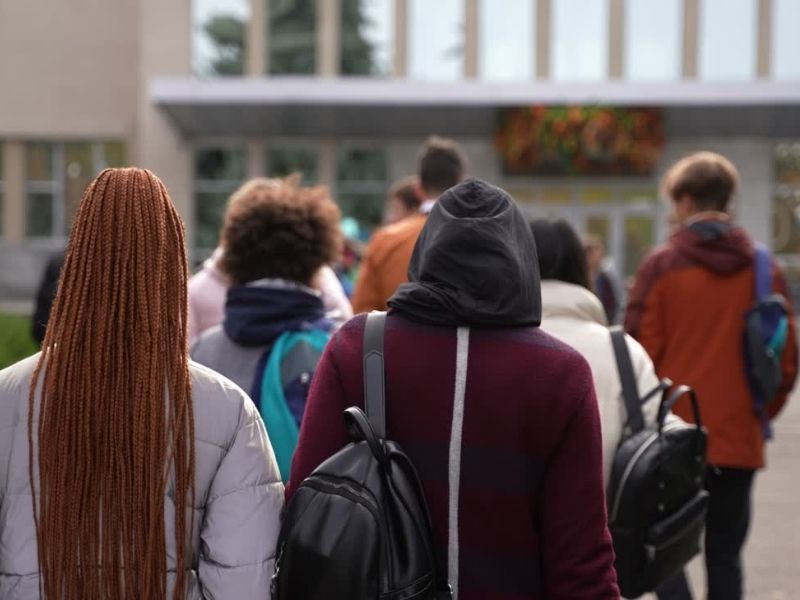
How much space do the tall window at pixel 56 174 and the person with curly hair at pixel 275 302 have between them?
2790cm

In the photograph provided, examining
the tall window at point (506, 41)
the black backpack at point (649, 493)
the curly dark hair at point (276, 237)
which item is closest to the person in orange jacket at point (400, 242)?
the curly dark hair at point (276, 237)

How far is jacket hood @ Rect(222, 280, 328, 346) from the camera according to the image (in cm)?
404

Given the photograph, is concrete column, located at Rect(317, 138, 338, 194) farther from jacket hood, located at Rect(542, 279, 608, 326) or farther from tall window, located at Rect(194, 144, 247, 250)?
jacket hood, located at Rect(542, 279, 608, 326)

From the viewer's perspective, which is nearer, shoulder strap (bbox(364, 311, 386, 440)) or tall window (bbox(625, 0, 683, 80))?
shoulder strap (bbox(364, 311, 386, 440))

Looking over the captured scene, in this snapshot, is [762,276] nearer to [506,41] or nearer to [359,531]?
[359,531]

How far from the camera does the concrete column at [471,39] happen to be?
92.7ft

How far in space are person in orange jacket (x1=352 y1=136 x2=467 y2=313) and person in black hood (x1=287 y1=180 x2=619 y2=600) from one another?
2.69 metres

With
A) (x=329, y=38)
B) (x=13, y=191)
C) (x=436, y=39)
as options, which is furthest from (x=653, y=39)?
(x=13, y=191)

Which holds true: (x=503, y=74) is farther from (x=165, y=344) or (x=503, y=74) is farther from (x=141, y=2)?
(x=165, y=344)

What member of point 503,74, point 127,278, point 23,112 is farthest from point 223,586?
point 23,112

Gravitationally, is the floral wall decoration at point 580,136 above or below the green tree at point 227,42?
below

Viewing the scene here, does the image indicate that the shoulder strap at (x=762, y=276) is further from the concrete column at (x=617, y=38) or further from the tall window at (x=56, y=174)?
the tall window at (x=56, y=174)

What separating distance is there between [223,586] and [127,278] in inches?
24.1

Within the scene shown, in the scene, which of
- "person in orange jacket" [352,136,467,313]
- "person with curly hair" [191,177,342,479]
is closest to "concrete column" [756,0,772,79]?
"person in orange jacket" [352,136,467,313]
